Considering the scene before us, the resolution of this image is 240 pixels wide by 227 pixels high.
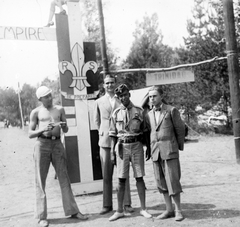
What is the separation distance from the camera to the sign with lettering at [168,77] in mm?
7699

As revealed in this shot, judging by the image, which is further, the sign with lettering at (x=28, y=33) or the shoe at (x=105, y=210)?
the sign with lettering at (x=28, y=33)

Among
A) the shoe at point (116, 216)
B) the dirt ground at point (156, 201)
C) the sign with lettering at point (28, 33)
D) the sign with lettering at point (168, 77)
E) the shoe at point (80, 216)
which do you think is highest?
the sign with lettering at point (28, 33)

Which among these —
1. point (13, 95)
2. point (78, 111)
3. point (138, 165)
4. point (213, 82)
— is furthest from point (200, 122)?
point (138, 165)

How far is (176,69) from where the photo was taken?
788 cm

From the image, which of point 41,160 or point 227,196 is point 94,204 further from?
point 227,196

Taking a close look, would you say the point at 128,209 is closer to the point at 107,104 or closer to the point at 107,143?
the point at 107,143

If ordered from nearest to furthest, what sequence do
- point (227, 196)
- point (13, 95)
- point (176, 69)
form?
point (227, 196)
point (176, 69)
point (13, 95)

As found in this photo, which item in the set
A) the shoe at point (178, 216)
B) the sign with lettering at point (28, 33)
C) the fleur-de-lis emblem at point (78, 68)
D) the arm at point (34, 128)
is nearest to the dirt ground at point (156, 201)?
the shoe at point (178, 216)

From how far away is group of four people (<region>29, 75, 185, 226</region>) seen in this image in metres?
4.41

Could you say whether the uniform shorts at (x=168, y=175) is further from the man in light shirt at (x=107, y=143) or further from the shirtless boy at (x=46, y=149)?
the shirtless boy at (x=46, y=149)

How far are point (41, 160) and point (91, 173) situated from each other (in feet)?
5.97

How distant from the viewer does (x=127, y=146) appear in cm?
452

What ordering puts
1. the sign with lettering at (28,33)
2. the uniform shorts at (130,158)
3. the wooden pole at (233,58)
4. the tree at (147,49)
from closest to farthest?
1. the uniform shorts at (130,158)
2. the sign with lettering at (28,33)
3. the wooden pole at (233,58)
4. the tree at (147,49)

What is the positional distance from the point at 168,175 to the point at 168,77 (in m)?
3.88
